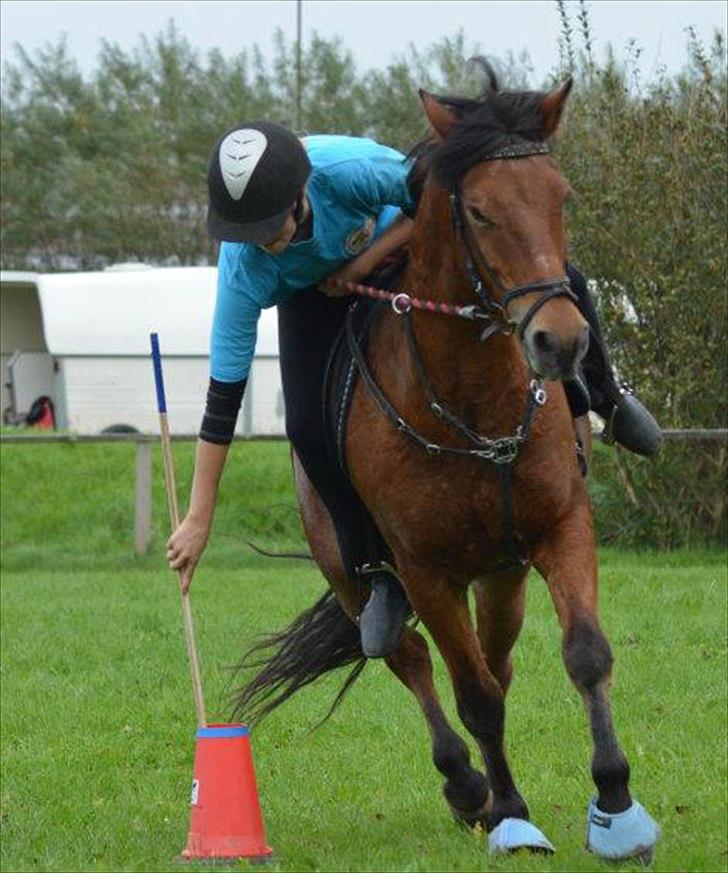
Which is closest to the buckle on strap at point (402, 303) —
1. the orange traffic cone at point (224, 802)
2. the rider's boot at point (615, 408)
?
the rider's boot at point (615, 408)

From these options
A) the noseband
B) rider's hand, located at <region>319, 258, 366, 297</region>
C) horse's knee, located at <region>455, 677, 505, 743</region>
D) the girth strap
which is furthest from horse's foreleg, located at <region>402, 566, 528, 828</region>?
rider's hand, located at <region>319, 258, 366, 297</region>

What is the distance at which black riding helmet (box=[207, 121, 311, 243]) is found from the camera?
224 inches

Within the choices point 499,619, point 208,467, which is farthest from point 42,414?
point 208,467

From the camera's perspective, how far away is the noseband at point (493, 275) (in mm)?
5016

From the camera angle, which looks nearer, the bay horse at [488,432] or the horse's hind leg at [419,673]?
the bay horse at [488,432]

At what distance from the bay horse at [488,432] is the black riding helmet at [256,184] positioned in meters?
0.42

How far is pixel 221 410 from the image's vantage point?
20.4ft

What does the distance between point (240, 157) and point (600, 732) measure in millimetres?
2093

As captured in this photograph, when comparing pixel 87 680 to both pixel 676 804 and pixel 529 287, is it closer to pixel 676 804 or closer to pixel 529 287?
pixel 676 804

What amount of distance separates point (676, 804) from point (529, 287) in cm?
248

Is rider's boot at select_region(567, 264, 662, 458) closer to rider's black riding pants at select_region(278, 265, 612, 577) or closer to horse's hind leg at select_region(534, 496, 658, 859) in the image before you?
rider's black riding pants at select_region(278, 265, 612, 577)

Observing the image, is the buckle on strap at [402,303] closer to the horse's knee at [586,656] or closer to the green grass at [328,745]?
the horse's knee at [586,656]

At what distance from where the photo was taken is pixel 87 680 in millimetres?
10250

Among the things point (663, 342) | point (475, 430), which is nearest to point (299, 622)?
point (475, 430)
